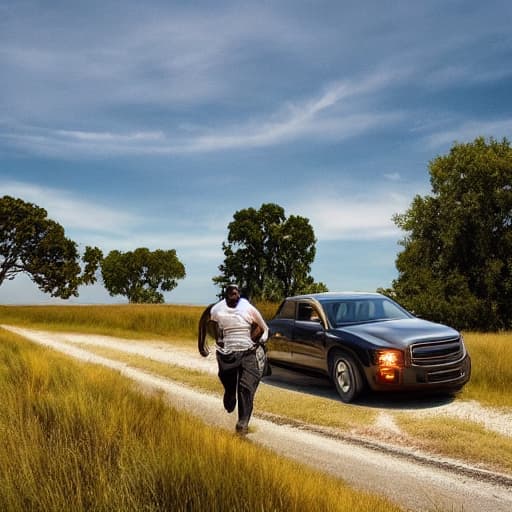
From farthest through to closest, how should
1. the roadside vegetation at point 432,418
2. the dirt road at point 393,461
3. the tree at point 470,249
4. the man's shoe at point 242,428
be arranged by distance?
the tree at point 470,249
the man's shoe at point 242,428
the roadside vegetation at point 432,418
the dirt road at point 393,461

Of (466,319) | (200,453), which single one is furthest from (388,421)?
(466,319)

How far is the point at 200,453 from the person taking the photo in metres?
4.94

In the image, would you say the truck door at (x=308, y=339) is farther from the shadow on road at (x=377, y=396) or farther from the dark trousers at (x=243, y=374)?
the dark trousers at (x=243, y=374)

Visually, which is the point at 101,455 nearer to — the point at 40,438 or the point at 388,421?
the point at 40,438

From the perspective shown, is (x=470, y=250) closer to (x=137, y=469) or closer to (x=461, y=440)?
(x=461, y=440)

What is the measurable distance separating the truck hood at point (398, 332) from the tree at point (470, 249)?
869 inches

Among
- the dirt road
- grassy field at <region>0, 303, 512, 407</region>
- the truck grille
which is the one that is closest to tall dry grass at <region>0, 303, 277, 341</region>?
grassy field at <region>0, 303, 512, 407</region>

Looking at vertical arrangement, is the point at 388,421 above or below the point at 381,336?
below

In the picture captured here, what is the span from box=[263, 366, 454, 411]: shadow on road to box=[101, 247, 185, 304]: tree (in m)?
67.8

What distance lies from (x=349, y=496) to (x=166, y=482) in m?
1.26

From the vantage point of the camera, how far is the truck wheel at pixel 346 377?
34.1 ft

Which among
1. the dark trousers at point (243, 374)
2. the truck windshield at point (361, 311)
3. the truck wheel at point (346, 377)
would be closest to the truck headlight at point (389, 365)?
the truck wheel at point (346, 377)

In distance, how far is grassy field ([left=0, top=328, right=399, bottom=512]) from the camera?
154 inches

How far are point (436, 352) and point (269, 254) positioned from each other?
151ft
